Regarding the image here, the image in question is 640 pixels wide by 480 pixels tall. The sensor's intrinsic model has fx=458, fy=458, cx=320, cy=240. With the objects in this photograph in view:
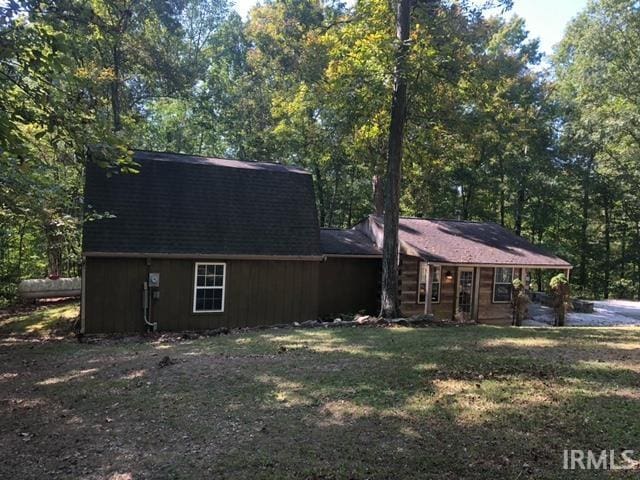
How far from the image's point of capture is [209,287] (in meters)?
14.0

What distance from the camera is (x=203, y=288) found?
14.0 m

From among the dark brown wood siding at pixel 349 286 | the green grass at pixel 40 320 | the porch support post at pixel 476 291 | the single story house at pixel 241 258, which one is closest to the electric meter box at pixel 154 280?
the single story house at pixel 241 258

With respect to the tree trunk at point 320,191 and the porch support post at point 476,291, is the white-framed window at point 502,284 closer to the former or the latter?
the porch support post at point 476,291

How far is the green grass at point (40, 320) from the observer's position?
45.7 ft

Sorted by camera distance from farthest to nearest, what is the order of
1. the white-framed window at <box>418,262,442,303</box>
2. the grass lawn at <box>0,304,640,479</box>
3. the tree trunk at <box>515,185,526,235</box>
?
the tree trunk at <box>515,185,526,235</box> → the white-framed window at <box>418,262,442,303</box> → the grass lawn at <box>0,304,640,479</box>

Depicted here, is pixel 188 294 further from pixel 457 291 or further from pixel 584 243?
pixel 584 243

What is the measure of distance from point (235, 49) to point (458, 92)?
2238 centimetres

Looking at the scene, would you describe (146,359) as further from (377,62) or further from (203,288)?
(377,62)

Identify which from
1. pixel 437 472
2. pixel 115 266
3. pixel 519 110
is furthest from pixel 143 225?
pixel 519 110

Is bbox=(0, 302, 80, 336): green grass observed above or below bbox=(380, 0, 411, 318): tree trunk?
below

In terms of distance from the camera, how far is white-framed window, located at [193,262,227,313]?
13922 mm

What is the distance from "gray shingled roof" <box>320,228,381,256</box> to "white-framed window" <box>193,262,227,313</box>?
156 inches

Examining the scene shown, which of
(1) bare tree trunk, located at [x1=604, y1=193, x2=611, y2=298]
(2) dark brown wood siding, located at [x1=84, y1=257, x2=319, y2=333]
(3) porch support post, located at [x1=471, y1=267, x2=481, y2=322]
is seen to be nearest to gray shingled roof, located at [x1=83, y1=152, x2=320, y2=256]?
(2) dark brown wood siding, located at [x1=84, y1=257, x2=319, y2=333]

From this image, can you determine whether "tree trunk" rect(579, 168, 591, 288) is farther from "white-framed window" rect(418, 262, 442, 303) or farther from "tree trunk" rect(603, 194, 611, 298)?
"white-framed window" rect(418, 262, 442, 303)
